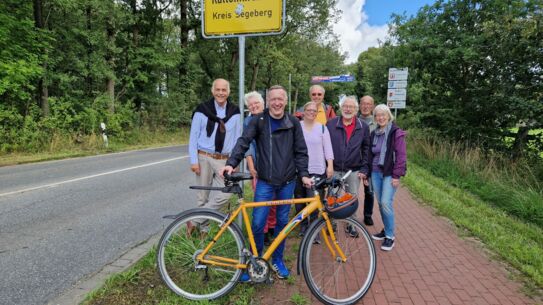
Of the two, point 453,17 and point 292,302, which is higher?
point 453,17

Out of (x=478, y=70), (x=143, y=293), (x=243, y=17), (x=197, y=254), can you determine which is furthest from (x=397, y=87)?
(x=143, y=293)

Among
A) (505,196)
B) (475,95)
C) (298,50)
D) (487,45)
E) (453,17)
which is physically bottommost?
(505,196)

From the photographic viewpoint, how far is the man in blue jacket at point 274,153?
3.25 m

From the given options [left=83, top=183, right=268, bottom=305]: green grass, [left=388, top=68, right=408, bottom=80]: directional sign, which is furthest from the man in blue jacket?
[left=388, top=68, right=408, bottom=80]: directional sign

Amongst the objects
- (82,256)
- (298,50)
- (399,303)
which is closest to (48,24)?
(82,256)

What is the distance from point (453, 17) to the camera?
38.3ft

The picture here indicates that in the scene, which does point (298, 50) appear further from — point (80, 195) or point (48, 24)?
point (80, 195)

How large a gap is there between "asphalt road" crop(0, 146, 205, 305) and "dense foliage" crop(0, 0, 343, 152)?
4.19m

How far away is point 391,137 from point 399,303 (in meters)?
1.98

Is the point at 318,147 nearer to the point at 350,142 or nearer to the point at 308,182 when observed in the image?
the point at 350,142

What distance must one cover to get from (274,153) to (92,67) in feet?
50.3

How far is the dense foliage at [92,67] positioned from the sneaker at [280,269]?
12089 mm

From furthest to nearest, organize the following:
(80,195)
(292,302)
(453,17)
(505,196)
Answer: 1. (453,17)
2. (505,196)
3. (80,195)
4. (292,302)

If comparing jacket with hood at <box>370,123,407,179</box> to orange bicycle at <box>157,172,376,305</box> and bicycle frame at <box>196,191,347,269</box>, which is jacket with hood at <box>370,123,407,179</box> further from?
bicycle frame at <box>196,191,347,269</box>
